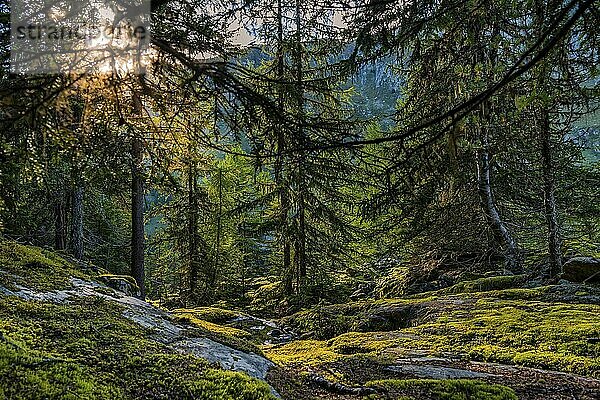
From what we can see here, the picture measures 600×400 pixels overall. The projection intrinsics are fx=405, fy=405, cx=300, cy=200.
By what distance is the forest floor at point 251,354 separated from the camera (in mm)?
2961

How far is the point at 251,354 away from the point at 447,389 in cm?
208

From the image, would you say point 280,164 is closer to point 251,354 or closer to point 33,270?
point 251,354

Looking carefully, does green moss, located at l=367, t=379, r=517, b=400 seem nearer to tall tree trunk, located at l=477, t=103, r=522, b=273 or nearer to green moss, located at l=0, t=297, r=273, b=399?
green moss, located at l=0, t=297, r=273, b=399

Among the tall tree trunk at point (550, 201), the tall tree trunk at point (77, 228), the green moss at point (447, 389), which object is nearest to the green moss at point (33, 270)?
the green moss at point (447, 389)

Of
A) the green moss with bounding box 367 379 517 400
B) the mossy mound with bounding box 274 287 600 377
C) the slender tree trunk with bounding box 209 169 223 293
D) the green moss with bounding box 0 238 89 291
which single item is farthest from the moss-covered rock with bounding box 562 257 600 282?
the slender tree trunk with bounding box 209 169 223 293

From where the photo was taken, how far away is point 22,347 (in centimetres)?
293

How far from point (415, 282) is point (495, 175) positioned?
171 inches

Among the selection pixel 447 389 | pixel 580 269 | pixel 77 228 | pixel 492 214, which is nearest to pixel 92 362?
pixel 447 389

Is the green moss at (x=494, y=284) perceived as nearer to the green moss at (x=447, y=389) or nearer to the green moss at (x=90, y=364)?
the green moss at (x=447, y=389)

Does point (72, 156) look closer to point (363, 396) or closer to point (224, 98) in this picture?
point (224, 98)

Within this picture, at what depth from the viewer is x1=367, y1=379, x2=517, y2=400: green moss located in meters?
3.33

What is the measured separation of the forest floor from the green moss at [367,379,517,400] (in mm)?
12

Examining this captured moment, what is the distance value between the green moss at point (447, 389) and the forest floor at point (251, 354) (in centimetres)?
1

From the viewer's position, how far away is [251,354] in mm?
4508
